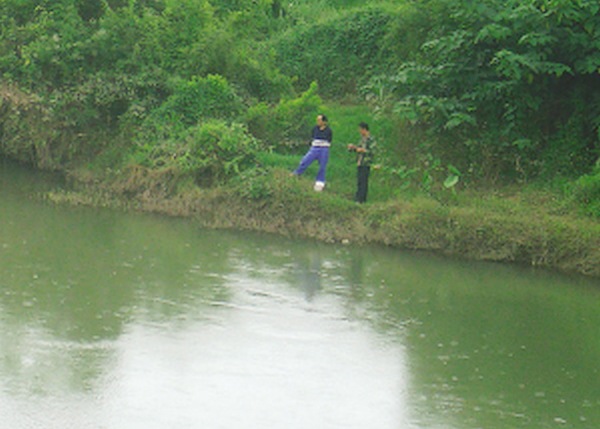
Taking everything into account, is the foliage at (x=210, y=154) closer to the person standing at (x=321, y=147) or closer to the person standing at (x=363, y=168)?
the person standing at (x=321, y=147)

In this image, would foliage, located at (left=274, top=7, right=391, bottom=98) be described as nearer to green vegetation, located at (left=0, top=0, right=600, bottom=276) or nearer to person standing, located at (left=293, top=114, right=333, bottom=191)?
green vegetation, located at (left=0, top=0, right=600, bottom=276)

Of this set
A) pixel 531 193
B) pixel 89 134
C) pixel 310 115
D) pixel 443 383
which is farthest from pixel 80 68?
pixel 443 383

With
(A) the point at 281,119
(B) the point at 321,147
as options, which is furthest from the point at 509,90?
(A) the point at 281,119

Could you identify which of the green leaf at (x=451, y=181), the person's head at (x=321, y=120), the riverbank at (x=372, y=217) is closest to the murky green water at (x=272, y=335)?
the riverbank at (x=372, y=217)

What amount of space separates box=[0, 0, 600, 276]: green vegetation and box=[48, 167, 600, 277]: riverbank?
50 millimetres

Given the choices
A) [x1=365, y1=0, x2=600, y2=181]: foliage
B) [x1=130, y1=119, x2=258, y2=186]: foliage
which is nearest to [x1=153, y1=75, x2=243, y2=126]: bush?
[x1=130, y1=119, x2=258, y2=186]: foliage

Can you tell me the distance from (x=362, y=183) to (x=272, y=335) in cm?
674

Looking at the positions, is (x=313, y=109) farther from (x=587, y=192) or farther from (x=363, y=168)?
(x=587, y=192)

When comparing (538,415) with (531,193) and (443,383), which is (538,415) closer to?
(443,383)

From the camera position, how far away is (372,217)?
58.2 ft

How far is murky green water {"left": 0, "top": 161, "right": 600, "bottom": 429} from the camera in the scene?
1005 centimetres

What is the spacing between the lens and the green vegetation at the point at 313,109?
1819cm

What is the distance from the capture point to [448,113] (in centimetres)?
1961

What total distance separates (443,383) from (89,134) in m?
12.5
